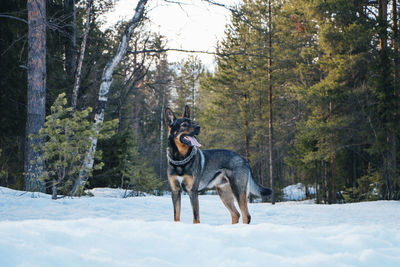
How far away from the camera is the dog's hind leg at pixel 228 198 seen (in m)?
5.92

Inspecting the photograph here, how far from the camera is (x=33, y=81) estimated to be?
10.4m

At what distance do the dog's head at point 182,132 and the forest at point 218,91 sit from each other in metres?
3.96

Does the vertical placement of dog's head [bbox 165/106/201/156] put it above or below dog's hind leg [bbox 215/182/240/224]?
above

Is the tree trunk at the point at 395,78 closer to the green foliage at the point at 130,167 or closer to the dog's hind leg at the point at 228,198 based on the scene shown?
the green foliage at the point at 130,167

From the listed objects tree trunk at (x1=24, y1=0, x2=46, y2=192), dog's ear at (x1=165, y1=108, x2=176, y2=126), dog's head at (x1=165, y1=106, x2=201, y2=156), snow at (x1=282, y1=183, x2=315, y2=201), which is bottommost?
snow at (x1=282, y1=183, x2=315, y2=201)

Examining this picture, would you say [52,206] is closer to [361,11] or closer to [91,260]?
[91,260]

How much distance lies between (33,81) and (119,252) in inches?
371

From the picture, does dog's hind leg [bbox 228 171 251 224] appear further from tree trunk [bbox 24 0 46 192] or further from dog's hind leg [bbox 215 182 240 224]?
tree trunk [bbox 24 0 46 192]

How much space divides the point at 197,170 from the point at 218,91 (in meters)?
23.2

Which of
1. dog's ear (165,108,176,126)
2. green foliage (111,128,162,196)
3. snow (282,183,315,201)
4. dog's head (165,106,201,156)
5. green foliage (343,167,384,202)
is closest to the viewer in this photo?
dog's head (165,106,201,156)

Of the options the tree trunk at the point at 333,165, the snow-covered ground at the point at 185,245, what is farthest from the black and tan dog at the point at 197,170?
the tree trunk at the point at 333,165

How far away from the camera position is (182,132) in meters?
4.93

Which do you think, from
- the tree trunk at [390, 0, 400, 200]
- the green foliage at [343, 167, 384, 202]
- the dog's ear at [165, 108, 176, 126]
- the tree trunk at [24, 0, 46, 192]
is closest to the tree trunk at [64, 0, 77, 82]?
the tree trunk at [24, 0, 46, 192]

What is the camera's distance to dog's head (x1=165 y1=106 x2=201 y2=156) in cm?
490
